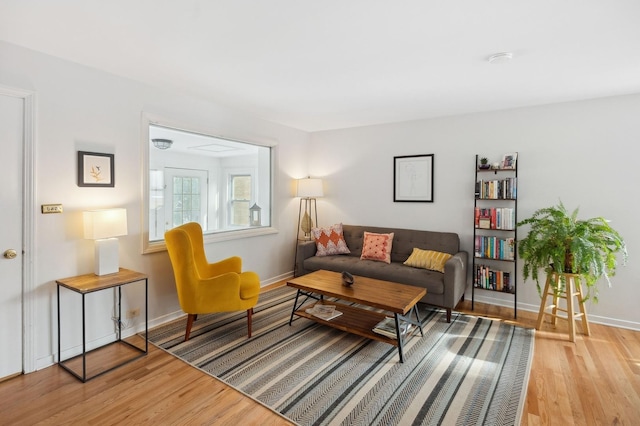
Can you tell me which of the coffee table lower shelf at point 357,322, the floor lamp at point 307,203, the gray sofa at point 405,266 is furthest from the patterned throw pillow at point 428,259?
the floor lamp at point 307,203

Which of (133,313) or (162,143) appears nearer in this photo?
(133,313)

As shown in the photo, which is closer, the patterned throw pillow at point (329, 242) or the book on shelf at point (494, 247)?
the book on shelf at point (494, 247)

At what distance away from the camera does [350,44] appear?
2.29 metres

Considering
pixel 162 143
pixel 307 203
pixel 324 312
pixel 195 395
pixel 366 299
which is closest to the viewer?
pixel 195 395

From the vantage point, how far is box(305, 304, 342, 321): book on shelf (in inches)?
123

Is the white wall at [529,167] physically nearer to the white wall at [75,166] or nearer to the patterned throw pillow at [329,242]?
the patterned throw pillow at [329,242]

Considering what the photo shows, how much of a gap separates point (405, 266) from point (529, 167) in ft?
5.92

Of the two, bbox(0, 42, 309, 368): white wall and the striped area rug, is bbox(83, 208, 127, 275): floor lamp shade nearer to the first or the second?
bbox(0, 42, 309, 368): white wall

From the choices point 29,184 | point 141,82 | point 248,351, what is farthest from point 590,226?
point 29,184

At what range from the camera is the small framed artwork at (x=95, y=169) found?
107 inches

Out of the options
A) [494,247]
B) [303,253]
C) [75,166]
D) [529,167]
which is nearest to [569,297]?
[494,247]

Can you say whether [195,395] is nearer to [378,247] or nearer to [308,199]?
[378,247]

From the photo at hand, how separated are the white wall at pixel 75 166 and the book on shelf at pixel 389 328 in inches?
84.1

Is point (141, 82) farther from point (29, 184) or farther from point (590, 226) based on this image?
point (590, 226)
